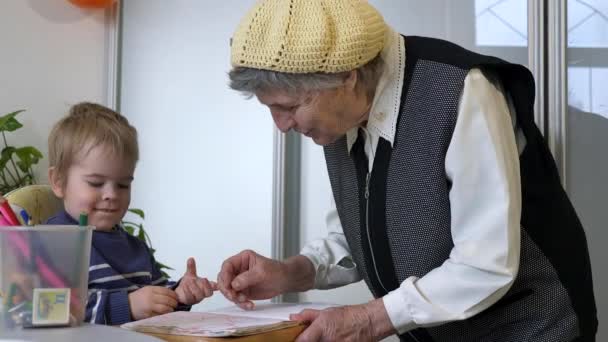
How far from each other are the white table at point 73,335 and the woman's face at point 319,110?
0.52m

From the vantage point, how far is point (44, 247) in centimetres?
90

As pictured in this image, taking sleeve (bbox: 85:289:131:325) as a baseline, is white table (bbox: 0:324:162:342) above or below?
above

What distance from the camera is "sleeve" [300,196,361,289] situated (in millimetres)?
1535

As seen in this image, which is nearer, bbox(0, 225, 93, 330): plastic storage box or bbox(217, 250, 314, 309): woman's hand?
bbox(0, 225, 93, 330): plastic storage box

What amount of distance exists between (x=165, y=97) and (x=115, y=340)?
7.95 ft

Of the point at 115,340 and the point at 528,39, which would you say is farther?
the point at 528,39

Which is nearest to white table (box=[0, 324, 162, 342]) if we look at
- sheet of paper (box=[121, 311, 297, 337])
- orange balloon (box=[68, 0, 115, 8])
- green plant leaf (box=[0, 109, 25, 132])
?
sheet of paper (box=[121, 311, 297, 337])

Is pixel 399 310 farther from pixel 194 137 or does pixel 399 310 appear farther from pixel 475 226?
pixel 194 137

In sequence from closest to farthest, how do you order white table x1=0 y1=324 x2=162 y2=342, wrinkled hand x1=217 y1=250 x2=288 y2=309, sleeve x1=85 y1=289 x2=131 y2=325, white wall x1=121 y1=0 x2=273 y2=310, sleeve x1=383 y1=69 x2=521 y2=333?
white table x1=0 y1=324 x2=162 y2=342 → sleeve x1=383 y1=69 x2=521 y2=333 → sleeve x1=85 y1=289 x2=131 y2=325 → wrinkled hand x1=217 y1=250 x2=288 y2=309 → white wall x1=121 y1=0 x2=273 y2=310

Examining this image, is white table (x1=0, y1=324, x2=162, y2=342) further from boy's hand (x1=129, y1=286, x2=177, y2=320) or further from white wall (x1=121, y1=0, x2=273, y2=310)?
white wall (x1=121, y1=0, x2=273, y2=310)

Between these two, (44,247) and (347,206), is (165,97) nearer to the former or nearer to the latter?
(347,206)

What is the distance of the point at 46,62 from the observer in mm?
3129

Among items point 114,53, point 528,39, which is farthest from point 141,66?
point 528,39

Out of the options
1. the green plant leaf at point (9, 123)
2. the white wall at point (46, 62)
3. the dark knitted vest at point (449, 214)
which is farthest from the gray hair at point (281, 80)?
the white wall at point (46, 62)
